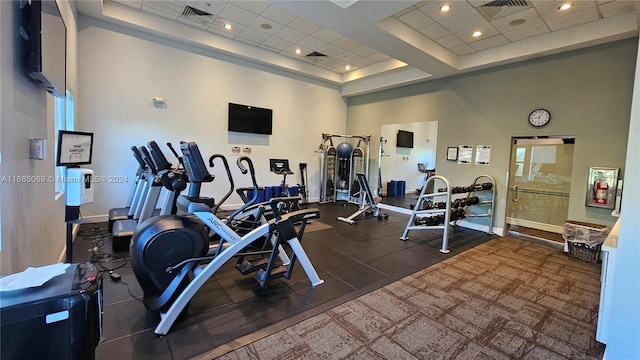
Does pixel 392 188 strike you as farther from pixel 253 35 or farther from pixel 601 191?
pixel 253 35

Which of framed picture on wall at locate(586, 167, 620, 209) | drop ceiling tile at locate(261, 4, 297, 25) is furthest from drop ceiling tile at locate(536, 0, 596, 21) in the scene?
drop ceiling tile at locate(261, 4, 297, 25)

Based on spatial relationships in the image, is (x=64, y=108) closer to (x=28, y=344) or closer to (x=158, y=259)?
(x=158, y=259)

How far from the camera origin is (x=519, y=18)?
415 centimetres

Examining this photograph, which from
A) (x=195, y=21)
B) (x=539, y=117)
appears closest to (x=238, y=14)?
(x=195, y=21)

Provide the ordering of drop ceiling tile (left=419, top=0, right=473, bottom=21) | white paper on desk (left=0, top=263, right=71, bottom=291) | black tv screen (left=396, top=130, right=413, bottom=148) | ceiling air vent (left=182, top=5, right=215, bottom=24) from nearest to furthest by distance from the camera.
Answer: white paper on desk (left=0, top=263, right=71, bottom=291) < drop ceiling tile (left=419, top=0, right=473, bottom=21) < ceiling air vent (left=182, top=5, right=215, bottom=24) < black tv screen (left=396, top=130, right=413, bottom=148)

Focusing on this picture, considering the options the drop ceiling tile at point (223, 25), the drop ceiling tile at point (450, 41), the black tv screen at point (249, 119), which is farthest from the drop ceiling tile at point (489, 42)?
the black tv screen at point (249, 119)

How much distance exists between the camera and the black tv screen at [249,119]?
21.0 ft

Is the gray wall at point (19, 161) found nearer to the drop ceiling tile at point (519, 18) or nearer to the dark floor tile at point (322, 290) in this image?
the dark floor tile at point (322, 290)

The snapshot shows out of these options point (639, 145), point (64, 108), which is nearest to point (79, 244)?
point (64, 108)

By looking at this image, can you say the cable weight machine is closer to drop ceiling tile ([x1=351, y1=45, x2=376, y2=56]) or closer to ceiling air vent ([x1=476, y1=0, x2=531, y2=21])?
drop ceiling tile ([x1=351, y1=45, x2=376, y2=56])

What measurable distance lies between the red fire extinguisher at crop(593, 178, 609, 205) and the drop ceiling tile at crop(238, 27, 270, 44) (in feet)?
20.4

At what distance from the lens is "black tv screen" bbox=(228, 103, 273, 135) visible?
6.39 metres

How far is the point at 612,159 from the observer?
416 cm

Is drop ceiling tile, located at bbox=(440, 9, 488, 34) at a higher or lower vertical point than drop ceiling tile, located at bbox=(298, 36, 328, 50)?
lower
